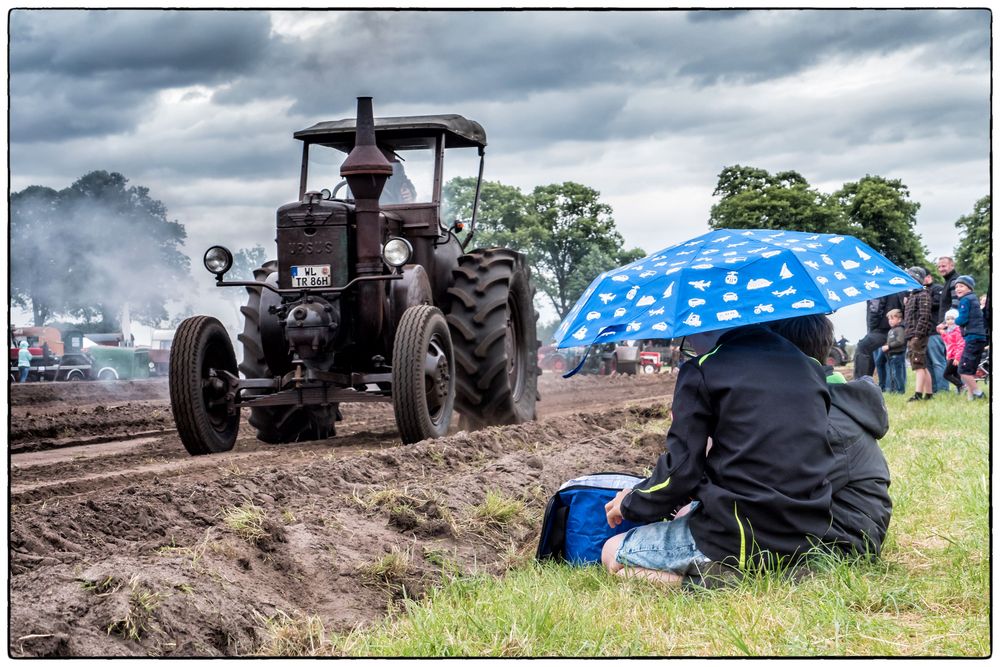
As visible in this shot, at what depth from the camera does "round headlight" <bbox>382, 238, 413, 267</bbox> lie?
321 inches

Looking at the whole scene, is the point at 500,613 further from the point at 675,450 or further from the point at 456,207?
the point at 456,207

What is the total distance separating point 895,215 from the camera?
23531 mm

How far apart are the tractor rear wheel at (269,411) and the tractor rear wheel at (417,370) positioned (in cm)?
147

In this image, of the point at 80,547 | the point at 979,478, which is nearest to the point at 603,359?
the point at 979,478

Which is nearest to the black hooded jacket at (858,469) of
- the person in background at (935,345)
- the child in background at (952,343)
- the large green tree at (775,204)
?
the child in background at (952,343)

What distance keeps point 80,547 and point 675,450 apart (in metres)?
2.56

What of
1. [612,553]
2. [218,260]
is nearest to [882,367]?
[218,260]

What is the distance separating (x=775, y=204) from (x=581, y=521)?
25317 millimetres

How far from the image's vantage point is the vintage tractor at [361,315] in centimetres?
818

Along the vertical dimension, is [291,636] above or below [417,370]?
below

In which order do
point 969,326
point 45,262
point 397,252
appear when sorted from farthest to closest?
point 45,262, point 969,326, point 397,252

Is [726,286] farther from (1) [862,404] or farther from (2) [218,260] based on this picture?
(2) [218,260]

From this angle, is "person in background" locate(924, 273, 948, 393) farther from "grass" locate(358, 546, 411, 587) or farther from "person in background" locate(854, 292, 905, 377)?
"grass" locate(358, 546, 411, 587)

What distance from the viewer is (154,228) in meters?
18.7
